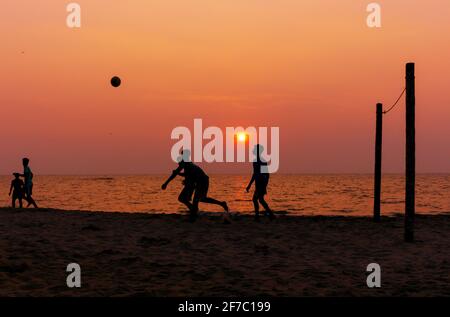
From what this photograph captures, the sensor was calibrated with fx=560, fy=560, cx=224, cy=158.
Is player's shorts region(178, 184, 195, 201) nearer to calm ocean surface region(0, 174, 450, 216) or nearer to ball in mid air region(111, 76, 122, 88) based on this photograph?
ball in mid air region(111, 76, 122, 88)

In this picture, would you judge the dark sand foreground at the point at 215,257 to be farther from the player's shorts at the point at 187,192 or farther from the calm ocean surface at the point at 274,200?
the calm ocean surface at the point at 274,200

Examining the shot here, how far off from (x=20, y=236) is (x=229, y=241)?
4543 millimetres

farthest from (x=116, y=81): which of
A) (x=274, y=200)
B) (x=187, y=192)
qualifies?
(x=274, y=200)

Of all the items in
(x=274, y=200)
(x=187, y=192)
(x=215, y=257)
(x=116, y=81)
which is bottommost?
(x=274, y=200)

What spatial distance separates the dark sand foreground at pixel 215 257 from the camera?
26.9 ft

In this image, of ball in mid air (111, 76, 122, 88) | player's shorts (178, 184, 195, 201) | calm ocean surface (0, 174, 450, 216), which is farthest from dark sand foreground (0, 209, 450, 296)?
calm ocean surface (0, 174, 450, 216)

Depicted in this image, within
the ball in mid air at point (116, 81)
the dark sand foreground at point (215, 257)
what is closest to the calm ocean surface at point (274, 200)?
the ball in mid air at point (116, 81)

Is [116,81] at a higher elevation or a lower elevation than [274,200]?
higher

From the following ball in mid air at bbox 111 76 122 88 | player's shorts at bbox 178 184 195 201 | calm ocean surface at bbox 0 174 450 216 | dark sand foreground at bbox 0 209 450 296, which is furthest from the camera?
calm ocean surface at bbox 0 174 450 216

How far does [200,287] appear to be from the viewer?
8.25 metres

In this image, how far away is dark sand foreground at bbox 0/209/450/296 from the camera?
8211 mm

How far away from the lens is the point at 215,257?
10.6 meters

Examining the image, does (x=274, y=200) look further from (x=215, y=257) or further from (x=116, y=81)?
(x=215, y=257)

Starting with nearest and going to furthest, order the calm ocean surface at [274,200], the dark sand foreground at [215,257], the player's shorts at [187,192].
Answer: the dark sand foreground at [215,257], the player's shorts at [187,192], the calm ocean surface at [274,200]
